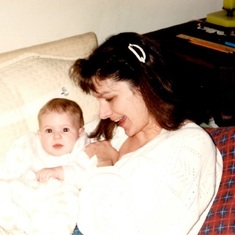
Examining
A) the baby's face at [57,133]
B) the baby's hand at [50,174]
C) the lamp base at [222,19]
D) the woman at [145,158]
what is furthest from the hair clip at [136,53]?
the lamp base at [222,19]

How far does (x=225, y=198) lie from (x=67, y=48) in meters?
0.85

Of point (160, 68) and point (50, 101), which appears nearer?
point (160, 68)

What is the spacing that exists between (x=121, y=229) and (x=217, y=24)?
55.8 inches

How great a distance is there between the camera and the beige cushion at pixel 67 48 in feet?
5.07

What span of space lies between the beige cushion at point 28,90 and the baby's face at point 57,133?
1.7 inches

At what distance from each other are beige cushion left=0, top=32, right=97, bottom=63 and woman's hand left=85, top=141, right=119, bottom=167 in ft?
1.30

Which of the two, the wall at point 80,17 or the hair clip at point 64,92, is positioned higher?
the wall at point 80,17

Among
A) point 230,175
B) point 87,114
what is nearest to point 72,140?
point 87,114

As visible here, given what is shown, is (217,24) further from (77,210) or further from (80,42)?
(77,210)

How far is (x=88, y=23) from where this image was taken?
6.40ft

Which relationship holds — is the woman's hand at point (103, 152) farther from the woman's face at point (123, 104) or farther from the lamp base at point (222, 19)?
the lamp base at point (222, 19)

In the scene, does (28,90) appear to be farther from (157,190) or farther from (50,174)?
(157,190)

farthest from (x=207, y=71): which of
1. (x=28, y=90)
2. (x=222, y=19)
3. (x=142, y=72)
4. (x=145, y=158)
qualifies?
(x=28, y=90)

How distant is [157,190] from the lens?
1184 millimetres
